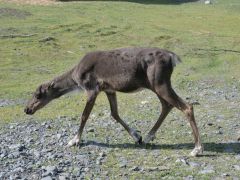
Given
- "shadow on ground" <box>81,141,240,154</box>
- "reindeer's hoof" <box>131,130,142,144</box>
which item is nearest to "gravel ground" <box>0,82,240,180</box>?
"shadow on ground" <box>81,141,240,154</box>

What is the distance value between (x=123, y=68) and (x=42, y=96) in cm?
231

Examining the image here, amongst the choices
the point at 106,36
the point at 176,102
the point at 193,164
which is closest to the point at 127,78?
the point at 176,102

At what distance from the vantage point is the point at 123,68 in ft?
39.6

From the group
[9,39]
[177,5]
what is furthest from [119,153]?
[177,5]

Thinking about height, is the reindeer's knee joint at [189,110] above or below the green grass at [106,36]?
above

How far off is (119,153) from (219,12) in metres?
34.2

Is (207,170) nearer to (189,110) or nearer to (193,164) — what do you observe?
(193,164)

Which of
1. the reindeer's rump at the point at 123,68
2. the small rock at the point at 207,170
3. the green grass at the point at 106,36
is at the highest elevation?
the reindeer's rump at the point at 123,68

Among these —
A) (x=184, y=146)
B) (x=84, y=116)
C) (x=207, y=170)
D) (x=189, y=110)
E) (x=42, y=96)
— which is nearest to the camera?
(x=207, y=170)

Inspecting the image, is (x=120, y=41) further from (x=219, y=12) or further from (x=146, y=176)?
(x=146, y=176)

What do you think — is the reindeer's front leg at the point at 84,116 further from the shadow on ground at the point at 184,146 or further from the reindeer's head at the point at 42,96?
the reindeer's head at the point at 42,96

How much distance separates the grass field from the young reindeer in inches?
30.9

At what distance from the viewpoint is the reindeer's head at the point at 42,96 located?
13.3m

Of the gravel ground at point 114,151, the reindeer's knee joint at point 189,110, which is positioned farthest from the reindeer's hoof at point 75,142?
the reindeer's knee joint at point 189,110
